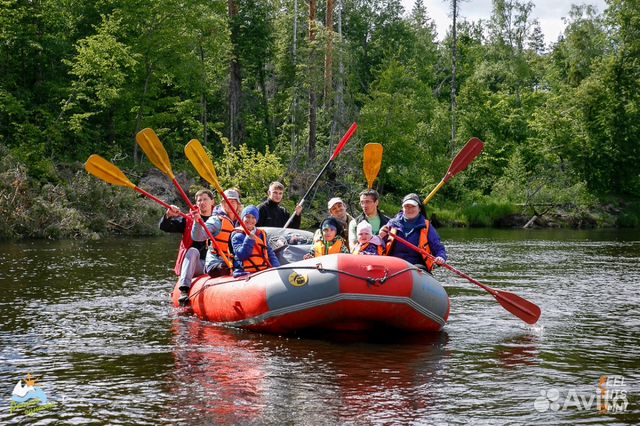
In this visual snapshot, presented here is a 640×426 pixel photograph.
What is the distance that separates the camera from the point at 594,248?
18516mm

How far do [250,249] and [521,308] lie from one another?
2.95 meters

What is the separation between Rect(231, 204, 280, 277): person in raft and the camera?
8.38 metres

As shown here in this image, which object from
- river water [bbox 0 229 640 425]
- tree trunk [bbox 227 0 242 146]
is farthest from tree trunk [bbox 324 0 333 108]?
river water [bbox 0 229 640 425]

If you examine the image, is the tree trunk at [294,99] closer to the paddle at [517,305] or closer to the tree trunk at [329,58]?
the tree trunk at [329,58]

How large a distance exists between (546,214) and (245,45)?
14.0 metres

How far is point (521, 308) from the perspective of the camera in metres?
8.41

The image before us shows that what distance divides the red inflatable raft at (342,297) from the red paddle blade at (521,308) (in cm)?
85

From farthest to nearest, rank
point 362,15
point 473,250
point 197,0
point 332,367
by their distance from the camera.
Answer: point 362,15 → point 197,0 → point 473,250 → point 332,367

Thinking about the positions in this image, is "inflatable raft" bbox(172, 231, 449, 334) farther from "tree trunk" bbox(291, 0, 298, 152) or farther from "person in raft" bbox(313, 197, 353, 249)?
"tree trunk" bbox(291, 0, 298, 152)

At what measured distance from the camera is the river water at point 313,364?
5273 millimetres

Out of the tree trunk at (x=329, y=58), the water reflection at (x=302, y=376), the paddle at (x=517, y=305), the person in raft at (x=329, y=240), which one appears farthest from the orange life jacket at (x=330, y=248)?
the tree trunk at (x=329, y=58)

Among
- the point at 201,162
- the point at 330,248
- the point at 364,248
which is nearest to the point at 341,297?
the point at 364,248

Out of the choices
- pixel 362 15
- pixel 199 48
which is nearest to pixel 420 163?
pixel 199 48

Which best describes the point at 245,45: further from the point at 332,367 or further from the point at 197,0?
the point at 332,367
